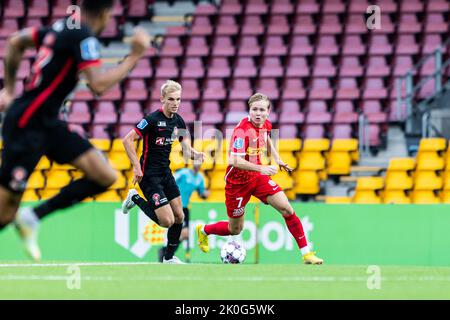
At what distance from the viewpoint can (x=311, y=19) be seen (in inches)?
842

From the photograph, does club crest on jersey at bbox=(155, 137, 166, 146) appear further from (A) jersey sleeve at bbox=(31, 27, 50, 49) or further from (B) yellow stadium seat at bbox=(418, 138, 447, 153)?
(B) yellow stadium seat at bbox=(418, 138, 447, 153)

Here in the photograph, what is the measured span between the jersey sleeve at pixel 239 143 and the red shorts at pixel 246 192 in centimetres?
43

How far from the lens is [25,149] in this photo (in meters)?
7.58

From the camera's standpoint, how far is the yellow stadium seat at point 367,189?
656 inches

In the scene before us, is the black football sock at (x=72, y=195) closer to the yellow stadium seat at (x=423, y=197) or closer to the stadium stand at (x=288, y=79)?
the stadium stand at (x=288, y=79)

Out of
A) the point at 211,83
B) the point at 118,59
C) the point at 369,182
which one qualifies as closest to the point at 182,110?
the point at 211,83

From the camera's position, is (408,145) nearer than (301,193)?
No

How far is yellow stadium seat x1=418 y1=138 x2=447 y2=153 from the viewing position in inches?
666

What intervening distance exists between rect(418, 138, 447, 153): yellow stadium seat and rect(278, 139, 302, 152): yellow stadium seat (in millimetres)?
1979

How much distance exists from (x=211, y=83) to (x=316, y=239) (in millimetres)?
6399

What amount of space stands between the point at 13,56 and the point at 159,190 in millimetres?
4475

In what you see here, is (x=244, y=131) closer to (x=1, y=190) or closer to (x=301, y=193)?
(x=1, y=190)

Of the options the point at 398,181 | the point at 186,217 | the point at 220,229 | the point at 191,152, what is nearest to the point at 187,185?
the point at 186,217

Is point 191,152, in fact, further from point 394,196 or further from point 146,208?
point 394,196
